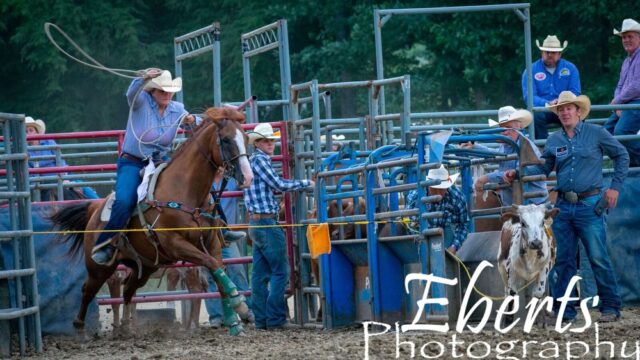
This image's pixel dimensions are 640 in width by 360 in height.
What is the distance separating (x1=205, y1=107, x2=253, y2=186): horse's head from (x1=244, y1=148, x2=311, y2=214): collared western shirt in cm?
84

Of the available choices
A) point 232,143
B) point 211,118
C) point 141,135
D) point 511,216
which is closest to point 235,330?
point 232,143

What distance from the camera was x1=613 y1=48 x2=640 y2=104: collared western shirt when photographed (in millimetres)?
13617

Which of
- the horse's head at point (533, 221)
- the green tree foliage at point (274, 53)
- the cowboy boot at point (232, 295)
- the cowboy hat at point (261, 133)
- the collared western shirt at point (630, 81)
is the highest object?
the green tree foliage at point (274, 53)

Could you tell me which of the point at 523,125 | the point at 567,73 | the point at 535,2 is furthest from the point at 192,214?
the point at 535,2

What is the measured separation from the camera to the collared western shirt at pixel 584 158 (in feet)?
36.7

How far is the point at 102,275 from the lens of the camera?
11883mm

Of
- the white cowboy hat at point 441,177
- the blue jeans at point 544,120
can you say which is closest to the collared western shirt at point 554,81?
the blue jeans at point 544,120

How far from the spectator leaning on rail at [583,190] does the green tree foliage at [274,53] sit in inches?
541

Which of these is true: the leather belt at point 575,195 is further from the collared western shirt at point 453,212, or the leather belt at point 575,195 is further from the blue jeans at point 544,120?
the blue jeans at point 544,120

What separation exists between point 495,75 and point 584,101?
1439 cm

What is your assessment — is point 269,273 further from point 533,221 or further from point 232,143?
point 533,221

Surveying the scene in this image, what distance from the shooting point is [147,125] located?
11.5 metres

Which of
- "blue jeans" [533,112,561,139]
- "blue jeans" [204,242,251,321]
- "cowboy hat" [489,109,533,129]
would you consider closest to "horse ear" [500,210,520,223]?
"cowboy hat" [489,109,533,129]

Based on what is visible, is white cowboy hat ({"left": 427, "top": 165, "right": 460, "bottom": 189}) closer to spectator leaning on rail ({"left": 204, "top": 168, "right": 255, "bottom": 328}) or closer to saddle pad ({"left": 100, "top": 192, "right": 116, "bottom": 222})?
spectator leaning on rail ({"left": 204, "top": 168, "right": 255, "bottom": 328})
